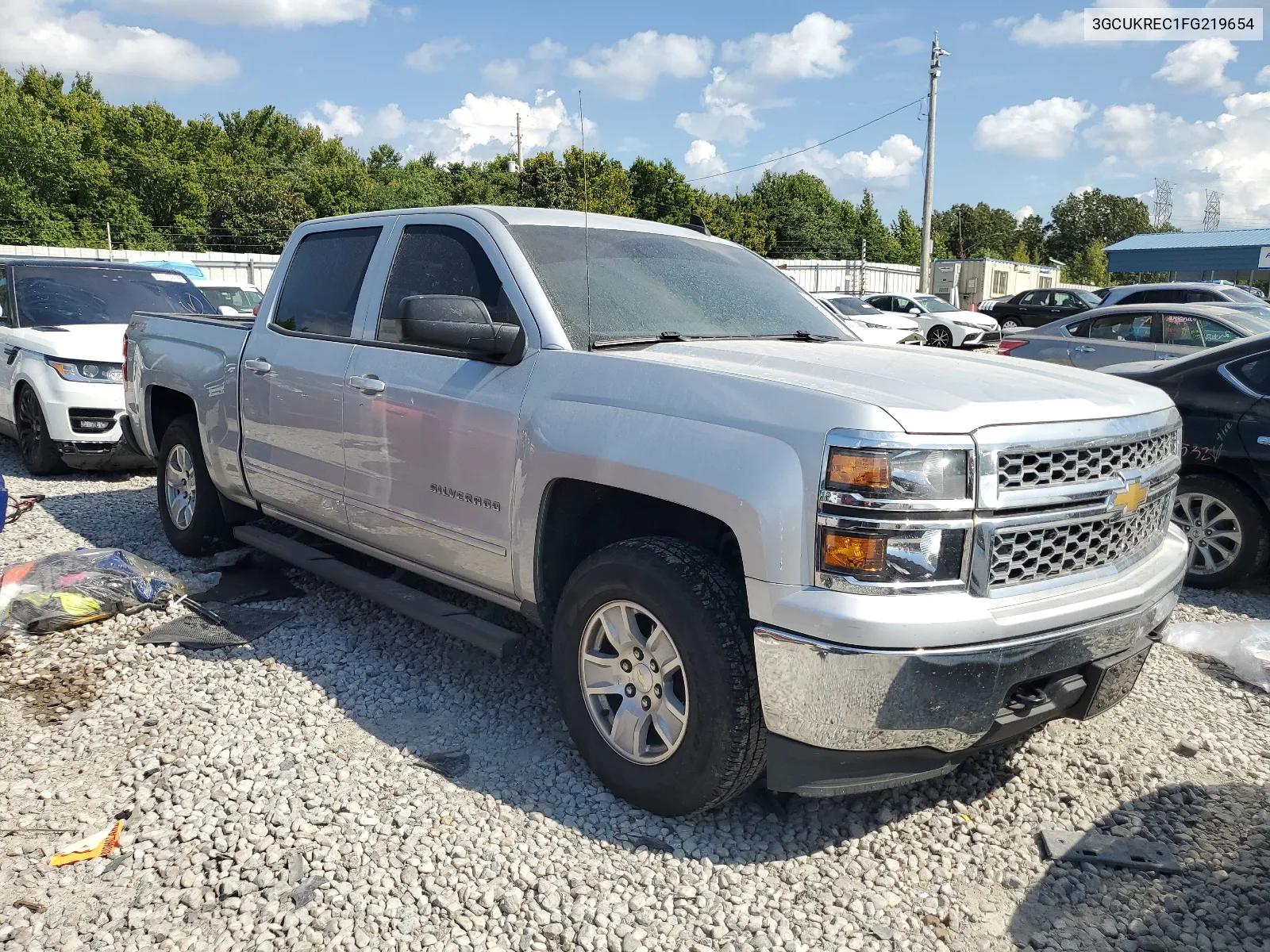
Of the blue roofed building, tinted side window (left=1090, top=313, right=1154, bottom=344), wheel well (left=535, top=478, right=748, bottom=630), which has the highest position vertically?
the blue roofed building

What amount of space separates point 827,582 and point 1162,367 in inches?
169

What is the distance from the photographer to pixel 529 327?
347 cm

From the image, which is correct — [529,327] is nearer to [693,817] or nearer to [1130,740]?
[693,817]

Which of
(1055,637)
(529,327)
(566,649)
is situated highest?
(529,327)

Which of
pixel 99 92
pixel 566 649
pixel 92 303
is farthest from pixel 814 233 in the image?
pixel 566 649

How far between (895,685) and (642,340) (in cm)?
158

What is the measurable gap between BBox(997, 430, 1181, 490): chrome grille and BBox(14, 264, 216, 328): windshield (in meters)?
8.24

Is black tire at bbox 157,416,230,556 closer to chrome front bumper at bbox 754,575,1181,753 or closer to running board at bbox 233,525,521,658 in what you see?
running board at bbox 233,525,521,658

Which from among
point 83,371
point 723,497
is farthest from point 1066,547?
point 83,371

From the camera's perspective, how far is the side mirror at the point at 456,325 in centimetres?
332

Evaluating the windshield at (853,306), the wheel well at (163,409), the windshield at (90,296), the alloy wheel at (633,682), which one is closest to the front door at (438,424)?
the alloy wheel at (633,682)

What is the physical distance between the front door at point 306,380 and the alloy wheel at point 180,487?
2.96 feet

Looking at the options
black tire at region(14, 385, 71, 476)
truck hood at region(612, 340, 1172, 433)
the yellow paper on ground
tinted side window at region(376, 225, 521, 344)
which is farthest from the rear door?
black tire at region(14, 385, 71, 476)

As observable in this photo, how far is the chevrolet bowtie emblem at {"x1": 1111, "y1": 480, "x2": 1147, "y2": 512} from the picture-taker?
2.83m
